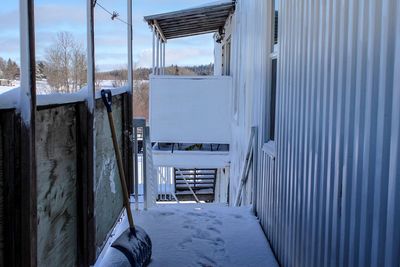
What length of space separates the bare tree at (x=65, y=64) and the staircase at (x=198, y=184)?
35.9ft

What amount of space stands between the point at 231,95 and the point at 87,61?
19.3ft

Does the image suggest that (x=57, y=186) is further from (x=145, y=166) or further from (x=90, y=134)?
(x=145, y=166)

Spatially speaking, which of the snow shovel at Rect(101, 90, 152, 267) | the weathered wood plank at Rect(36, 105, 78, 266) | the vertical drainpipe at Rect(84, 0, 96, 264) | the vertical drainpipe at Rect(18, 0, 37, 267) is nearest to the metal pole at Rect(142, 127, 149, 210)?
the snow shovel at Rect(101, 90, 152, 267)

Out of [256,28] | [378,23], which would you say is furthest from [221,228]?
[378,23]

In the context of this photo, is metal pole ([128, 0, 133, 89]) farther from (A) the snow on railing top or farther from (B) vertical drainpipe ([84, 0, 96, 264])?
(B) vertical drainpipe ([84, 0, 96, 264])

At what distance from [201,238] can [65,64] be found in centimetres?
244

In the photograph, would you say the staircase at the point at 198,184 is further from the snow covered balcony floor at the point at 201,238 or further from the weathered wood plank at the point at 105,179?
the weathered wood plank at the point at 105,179

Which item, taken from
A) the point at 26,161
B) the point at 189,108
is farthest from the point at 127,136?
the point at 189,108

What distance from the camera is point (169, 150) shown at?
28.2 ft

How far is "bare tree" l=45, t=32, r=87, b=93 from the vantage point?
5.73 ft

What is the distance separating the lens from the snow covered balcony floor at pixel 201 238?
3.39 m

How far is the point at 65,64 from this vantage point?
1.89 meters

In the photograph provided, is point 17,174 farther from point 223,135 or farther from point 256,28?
point 223,135

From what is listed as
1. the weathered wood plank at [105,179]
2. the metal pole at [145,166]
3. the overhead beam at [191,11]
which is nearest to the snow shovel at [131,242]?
the weathered wood plank at [105,179]
